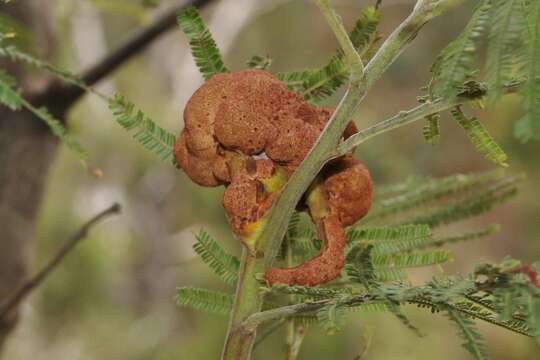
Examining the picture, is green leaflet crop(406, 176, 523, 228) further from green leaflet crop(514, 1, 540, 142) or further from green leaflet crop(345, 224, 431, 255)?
green leaflet crop(514, 1, 540, 142)

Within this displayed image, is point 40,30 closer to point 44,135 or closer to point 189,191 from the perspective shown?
point 44,135

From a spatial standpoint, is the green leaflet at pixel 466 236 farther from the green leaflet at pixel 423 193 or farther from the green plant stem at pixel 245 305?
the green plant stem at pixel 245 305

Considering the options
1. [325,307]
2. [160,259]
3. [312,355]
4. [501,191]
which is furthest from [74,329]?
[325,307]

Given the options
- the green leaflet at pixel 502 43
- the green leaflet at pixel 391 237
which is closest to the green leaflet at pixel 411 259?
the green leaflet at pixel 391 237

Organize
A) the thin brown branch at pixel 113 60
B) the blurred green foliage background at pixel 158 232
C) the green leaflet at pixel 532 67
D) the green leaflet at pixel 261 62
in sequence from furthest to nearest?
the blurred green foliage background at pixel 158 232, the thin brown branch at pixel 113 60, the green leaflet at pixel 261 62, the green leaflet at pixel 532 67

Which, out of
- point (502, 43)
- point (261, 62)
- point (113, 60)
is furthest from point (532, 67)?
point (113, 60)

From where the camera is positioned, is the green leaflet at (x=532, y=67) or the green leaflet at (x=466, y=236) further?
the green leaflet at (x=466, y=236)

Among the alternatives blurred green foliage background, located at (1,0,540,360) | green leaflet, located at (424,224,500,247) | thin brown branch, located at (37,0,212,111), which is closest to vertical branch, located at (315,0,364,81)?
green leaflet, located at (424,224,500,247)
